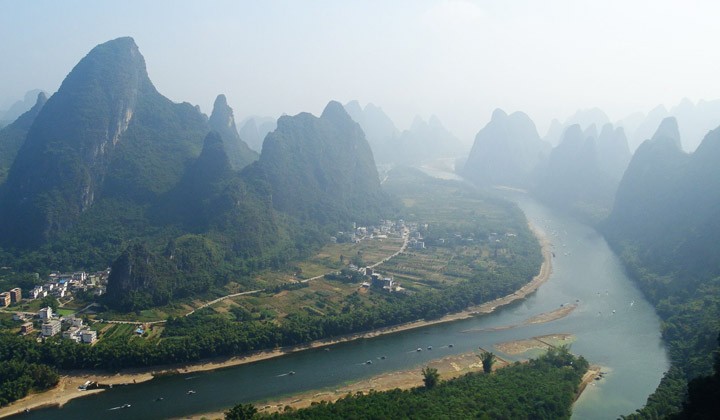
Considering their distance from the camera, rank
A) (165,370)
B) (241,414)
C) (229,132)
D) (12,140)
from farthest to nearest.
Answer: (229,132)
(12,140)
(165,370)
(241,414)

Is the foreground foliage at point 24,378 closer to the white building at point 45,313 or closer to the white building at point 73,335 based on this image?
the white building at point 73,335

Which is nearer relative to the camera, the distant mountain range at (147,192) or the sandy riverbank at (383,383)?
the sandy riverbank at (383,383)

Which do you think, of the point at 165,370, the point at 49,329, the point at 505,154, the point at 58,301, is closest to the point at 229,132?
the point at 58,301

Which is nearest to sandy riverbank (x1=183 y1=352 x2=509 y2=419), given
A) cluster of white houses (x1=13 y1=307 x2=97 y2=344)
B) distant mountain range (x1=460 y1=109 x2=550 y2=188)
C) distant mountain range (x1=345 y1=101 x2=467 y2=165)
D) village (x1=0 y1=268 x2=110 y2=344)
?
cluster of white houses (x1=13 y1=307 x2=97 y2=344)

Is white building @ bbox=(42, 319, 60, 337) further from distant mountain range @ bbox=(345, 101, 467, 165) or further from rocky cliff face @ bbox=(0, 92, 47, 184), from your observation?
distant mountain range @ bbox=(345, 101, 467, 165)

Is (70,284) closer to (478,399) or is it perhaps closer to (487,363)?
(487,363)

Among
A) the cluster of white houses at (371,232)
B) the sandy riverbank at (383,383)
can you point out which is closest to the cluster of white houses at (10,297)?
the sandy riverbank at (383,383)

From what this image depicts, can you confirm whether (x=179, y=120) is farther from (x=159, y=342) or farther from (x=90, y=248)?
(x=159, y=342)
